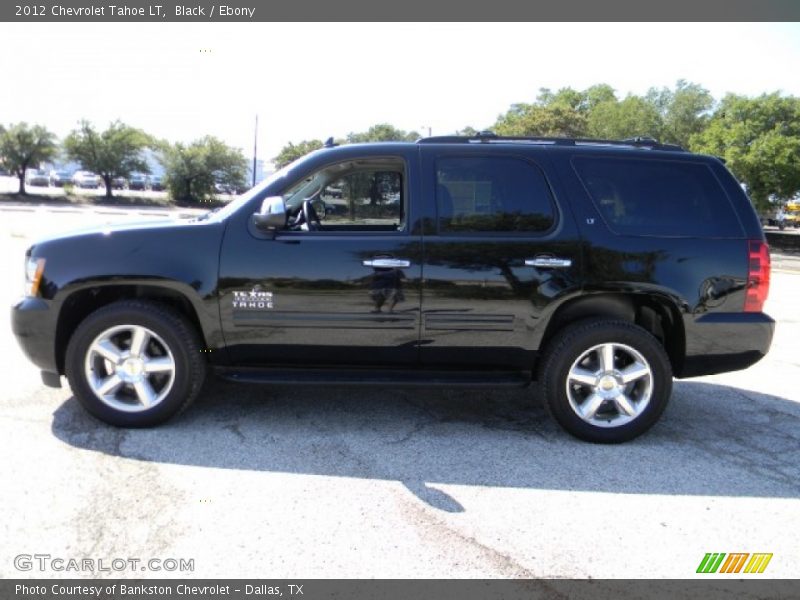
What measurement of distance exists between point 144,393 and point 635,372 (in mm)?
3198

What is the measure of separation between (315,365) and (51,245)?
1849 millimetres

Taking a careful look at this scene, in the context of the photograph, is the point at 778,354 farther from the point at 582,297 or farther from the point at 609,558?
the point at 609,558

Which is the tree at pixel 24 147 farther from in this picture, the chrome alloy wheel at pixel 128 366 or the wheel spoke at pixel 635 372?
the wheel spoke at pixel 635 372

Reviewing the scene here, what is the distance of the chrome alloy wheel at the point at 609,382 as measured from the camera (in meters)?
3.87

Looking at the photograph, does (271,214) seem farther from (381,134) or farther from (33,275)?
(381,134)

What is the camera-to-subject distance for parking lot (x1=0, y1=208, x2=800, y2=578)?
8.72 ft

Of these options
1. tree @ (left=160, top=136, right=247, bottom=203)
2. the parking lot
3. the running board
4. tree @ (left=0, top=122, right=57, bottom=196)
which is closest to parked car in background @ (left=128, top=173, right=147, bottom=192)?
tree @ (left=160, top=136, right=247, bottom=203)

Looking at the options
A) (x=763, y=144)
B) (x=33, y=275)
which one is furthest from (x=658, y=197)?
(x=763, y=144)

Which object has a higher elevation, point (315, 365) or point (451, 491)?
point (315, 365)

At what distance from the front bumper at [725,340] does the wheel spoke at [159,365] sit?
3377 millimetres

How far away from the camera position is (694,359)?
3949 millimetres
